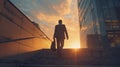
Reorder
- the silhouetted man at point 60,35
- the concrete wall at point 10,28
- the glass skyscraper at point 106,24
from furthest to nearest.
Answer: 1. the glass skyscraper at point 106,24
2. the silhouetted man at point 60,35
3. the concrete wall at point 10,28

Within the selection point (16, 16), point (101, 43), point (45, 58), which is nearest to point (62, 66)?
point (45, 58)

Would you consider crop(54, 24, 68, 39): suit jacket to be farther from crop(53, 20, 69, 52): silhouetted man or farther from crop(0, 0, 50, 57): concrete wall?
crop(0, 0, 50, 57): concrete wall

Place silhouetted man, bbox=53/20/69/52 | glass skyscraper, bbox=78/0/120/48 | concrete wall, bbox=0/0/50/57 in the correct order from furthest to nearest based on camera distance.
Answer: glass skyscraper, bbox=78/0/120/48, silhouetted man, bbox=53/20/69/52, concrete wall, bbox=0/0/50/57

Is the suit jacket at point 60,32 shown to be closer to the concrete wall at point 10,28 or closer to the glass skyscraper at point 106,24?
the concrete wall at point 10,28

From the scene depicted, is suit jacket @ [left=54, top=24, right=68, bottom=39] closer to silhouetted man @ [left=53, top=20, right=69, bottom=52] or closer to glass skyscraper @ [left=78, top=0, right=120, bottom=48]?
silhouetted man @ [left=53, top=20, right=69, bottom=52]

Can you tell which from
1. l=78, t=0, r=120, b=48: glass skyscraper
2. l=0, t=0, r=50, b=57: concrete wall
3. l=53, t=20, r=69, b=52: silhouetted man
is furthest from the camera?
l=78, t=0, r=120, b=48: glass skyscraper

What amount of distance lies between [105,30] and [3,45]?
1245 centimetres

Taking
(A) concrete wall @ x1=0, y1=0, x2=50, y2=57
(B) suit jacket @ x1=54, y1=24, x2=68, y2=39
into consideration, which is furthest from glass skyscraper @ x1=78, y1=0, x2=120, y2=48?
(A) concrete wall @ x1=0, y1=0, x2=50, y2=57

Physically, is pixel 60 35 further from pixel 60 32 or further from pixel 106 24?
pixel 106 24

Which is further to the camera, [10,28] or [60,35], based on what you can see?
[60,35]

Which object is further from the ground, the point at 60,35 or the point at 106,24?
the point at 106,24

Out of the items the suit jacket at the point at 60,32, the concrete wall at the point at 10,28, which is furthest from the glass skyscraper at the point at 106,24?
the concrete wall at the point at 10,28

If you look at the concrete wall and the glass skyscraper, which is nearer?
the concrete wall

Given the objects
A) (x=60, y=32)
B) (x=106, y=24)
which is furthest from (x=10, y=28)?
(x=106, y=24)
